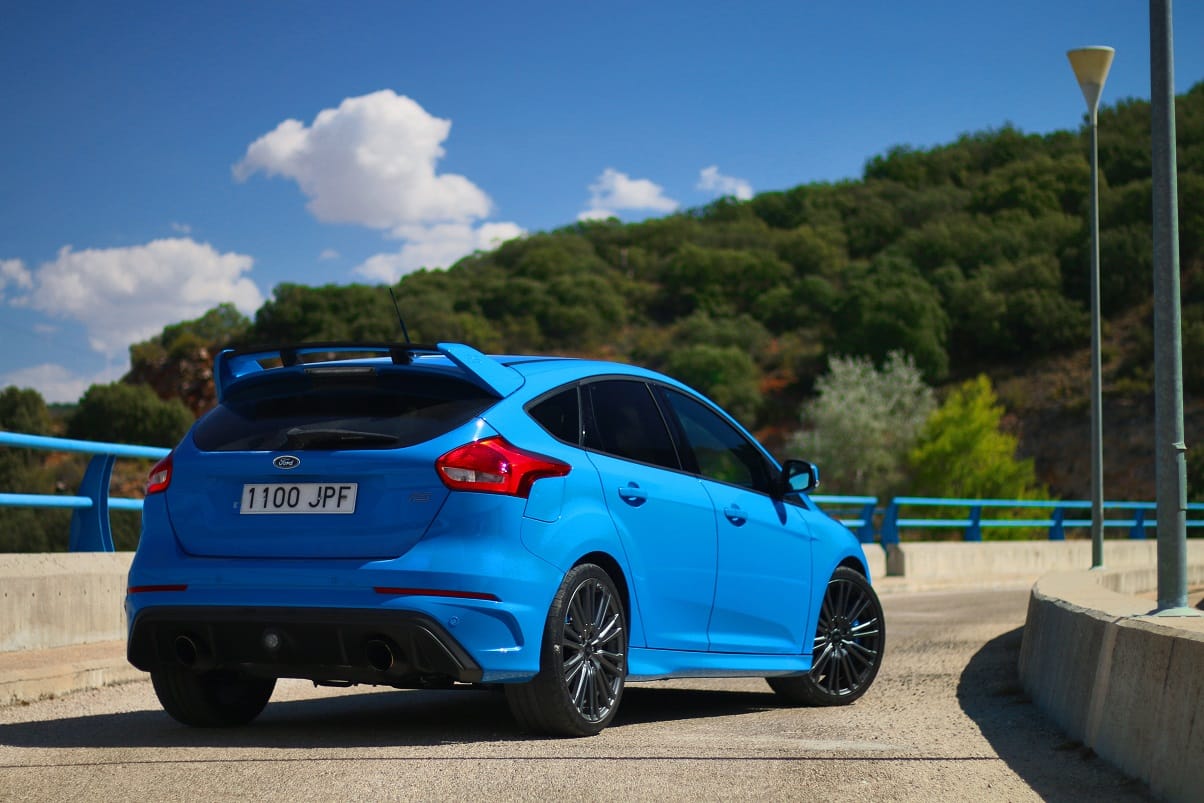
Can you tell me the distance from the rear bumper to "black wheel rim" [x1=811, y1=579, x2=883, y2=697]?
2.90 m

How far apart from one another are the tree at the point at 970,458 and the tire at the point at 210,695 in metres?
66.7

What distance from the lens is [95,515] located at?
9078 millimetres

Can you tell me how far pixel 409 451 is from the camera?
5.75m

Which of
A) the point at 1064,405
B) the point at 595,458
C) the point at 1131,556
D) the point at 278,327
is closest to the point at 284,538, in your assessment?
the point at 595,458

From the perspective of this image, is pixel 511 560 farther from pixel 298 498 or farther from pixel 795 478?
pixel 795 478

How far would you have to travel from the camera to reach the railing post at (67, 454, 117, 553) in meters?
8.98

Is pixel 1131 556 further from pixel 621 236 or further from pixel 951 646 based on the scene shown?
pixel 621 236

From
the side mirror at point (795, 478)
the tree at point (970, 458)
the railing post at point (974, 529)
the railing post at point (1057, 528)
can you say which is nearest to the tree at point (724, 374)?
the tree at point (970, 458)

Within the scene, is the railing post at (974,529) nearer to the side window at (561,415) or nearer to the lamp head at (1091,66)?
the lamp head at (1091,66)

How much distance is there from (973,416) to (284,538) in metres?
71.7

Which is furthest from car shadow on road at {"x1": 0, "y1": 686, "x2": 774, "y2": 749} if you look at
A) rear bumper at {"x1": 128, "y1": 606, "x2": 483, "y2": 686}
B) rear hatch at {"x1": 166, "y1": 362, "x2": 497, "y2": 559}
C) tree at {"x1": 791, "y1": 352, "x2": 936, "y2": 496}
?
tree at {"x1": 791, "y1": 352, "x2": 936, "y2": 496}

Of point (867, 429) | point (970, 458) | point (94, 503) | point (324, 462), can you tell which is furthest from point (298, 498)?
point (867, 429)

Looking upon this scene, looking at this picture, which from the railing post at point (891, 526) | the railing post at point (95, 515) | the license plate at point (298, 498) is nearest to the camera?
the license plate at point (298, 498)

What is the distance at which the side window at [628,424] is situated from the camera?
6.52 m
